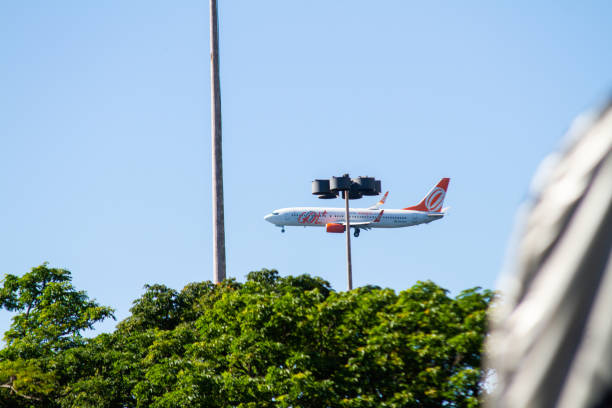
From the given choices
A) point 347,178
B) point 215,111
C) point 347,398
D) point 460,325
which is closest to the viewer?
point 460,325

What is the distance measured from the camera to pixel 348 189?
34625 millimetres

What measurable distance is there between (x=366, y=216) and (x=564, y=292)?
334 feet

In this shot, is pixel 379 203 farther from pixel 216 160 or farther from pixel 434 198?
pixel 216 160

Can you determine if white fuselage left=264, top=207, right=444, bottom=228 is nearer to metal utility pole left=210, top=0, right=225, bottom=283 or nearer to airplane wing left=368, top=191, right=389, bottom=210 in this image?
airplane wing left=368, top=191, right=389, bottom=210

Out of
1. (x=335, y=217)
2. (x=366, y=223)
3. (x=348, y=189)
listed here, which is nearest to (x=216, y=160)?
(x=348, y=189)

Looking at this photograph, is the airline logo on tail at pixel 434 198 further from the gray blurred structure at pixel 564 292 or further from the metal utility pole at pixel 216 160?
the gray blurred structure at pixel 564 292

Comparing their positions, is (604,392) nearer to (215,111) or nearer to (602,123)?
(602,123)

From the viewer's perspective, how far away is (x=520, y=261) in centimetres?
73

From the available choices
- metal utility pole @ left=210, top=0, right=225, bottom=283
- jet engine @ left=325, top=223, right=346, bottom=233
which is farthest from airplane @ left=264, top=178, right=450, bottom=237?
metal utility pole @ left=210, top=0, right=225, bottom=283

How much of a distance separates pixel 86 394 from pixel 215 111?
56.6ft

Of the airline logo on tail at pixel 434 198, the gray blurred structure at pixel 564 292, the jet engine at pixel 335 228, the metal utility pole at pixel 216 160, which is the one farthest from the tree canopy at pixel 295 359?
the airline logo on tail at pixel 434 198

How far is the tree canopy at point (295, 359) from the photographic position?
56.1 feet

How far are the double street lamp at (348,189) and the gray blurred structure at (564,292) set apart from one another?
108 ft

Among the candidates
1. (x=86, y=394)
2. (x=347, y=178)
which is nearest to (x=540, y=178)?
(x=86, y=394)
